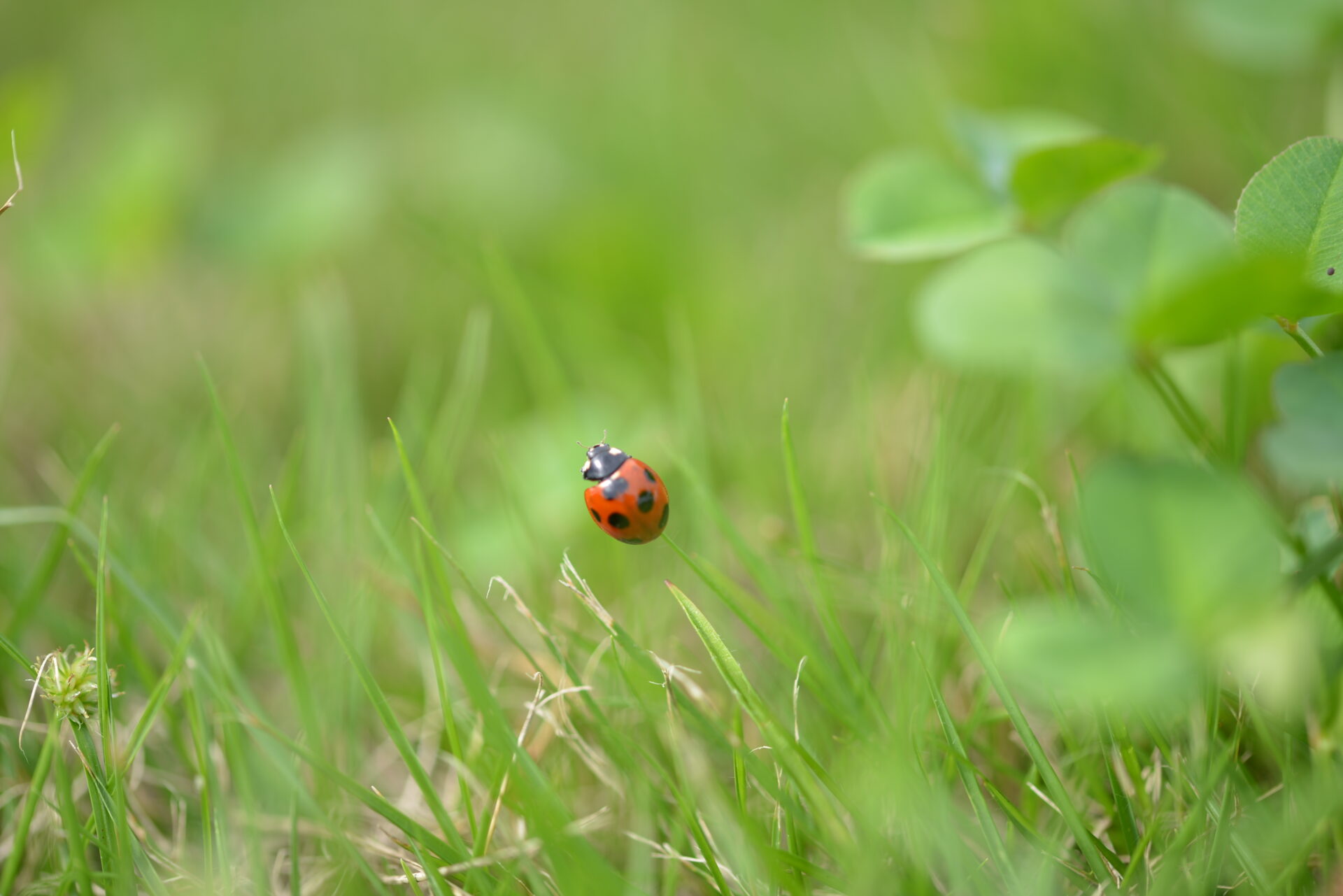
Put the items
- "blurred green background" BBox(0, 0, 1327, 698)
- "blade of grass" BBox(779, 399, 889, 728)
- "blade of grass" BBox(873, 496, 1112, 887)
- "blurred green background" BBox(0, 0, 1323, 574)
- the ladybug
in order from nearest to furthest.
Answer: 1. "blade of grass" BBox(873, 496, 1112, 887)
2. "blade of grass" BBox(779, 399, 889, 728)
3. the ladybug
4. "blurred green background" BBox(0, 0, 1327, 698)
5. "blurred green background" BBox(0, 0, 1323, 574)

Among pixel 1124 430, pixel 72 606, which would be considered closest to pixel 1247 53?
pixel 1124 430

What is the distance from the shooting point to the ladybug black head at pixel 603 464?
1018 millimetres

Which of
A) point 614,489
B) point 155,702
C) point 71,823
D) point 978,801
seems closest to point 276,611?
point 155,702

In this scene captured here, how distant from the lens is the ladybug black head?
3.34 ft

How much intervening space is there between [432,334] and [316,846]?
98 cm

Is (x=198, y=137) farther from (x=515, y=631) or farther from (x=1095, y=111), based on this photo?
(x=1095, y=111)

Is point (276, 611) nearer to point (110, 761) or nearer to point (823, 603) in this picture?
point (110, 761)

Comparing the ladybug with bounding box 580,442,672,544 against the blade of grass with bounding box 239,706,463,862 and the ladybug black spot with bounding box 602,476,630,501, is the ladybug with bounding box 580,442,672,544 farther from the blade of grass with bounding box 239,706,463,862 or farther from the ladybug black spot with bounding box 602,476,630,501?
the blade of grass with bounding box 239,706,463,862

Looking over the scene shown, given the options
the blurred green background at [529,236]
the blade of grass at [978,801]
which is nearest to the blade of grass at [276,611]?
the blurred green background at [529,236]

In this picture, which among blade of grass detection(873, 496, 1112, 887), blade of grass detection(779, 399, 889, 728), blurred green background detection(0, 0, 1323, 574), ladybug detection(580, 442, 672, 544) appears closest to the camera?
blade of grass detection(873, 496, 1112, 887)

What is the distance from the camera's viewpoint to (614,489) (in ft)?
3.04

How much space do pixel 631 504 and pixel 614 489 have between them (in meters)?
0.02

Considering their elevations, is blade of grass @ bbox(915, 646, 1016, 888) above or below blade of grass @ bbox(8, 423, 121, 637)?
below

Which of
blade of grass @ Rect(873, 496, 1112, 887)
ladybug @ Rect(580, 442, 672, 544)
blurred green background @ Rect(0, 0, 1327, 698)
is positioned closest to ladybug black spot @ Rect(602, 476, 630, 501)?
ladybug @ Rect(580, 442, 672, 544)
